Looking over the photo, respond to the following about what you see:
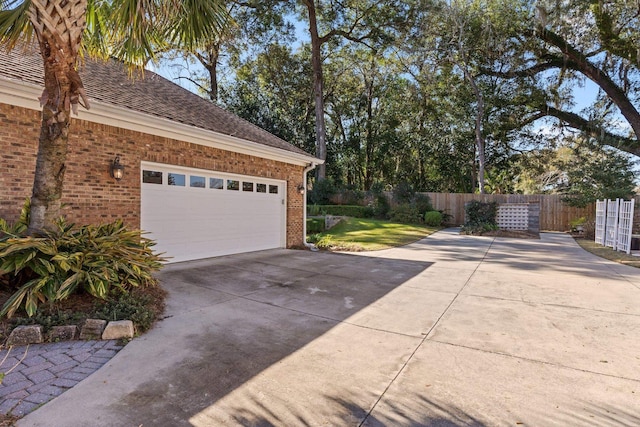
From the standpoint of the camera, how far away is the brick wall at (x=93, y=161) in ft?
16.9

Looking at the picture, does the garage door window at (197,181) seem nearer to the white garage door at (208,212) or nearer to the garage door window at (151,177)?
the white garage door at (208,212)

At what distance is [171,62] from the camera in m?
18.6

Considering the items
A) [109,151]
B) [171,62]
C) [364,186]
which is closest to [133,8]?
[109,151]

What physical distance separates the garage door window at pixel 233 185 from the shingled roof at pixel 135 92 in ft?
3.72

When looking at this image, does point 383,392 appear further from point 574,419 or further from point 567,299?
point 567,299

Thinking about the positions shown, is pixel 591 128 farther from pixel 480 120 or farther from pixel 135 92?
pixel 135 92

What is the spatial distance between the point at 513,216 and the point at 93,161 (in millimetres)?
17182

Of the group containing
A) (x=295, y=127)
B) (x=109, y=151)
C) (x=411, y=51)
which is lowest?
(x=109, y=151)

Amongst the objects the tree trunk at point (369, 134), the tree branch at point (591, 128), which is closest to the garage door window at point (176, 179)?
the tree branch at point (591, 128)

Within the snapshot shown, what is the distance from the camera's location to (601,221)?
1299 centimetres

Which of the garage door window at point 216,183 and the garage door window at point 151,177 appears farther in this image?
the garage door window at point 216,183

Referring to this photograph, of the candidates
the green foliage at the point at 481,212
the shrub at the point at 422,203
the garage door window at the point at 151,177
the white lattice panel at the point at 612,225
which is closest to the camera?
the garage door window at the point at 151,177

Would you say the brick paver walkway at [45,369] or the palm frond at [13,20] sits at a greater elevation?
the palm frond at [13,20]

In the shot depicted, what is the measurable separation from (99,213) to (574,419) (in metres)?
6.98
